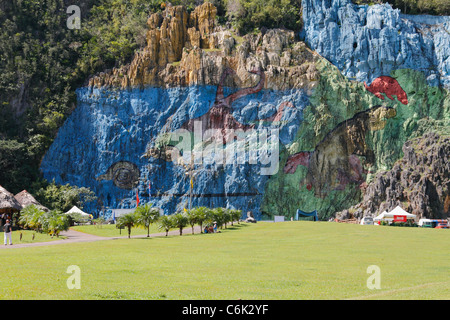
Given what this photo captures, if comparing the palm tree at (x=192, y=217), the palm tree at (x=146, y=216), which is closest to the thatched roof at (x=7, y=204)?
the palm tree at (x=146, y=216)

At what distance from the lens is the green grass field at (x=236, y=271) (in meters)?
12.5

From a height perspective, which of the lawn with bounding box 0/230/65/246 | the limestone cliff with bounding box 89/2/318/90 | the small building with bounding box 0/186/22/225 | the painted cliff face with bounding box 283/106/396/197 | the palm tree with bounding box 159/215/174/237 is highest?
the limestone cliff with bounding box 89/2/318/90

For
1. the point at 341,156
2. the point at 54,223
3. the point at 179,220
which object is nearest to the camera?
the point at 54,223

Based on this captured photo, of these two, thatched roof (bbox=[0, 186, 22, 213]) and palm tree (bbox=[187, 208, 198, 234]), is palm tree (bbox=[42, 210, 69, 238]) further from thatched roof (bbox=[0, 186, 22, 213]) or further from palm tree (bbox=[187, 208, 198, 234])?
thatched roof (bbox=[0, 186, 22, 213])

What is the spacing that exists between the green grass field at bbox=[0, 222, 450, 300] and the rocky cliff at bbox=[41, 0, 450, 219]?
1216 inches

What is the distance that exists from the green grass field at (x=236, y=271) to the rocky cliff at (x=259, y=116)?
30880mm

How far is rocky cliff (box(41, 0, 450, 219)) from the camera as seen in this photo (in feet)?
194

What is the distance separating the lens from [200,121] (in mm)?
61938

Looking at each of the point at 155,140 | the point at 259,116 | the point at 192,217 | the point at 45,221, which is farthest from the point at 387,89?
the point at 45,221

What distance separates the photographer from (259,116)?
200 ft

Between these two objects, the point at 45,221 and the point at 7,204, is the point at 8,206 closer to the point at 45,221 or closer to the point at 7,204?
the point at 7,204

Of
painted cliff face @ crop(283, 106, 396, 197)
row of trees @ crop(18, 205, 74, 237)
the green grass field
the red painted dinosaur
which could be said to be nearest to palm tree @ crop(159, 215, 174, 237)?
row of trees @ crop(18, 205, 74, 237)

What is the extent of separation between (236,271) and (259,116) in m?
45.4
